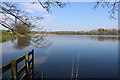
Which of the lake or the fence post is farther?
the lake

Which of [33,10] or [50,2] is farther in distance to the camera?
[33,10]

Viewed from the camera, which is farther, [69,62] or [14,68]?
[69,62]

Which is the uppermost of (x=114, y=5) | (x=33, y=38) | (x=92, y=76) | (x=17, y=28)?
(x=114, y=5)

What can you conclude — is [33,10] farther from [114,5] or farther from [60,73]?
[60,73]

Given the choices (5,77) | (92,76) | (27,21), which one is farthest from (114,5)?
(5,77)

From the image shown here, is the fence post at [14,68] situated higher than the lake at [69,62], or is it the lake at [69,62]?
the fence post at [14,68]

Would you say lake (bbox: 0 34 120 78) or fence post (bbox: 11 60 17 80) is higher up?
fence post (bbox: 11 60 17 80)

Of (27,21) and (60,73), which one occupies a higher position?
(27,21)

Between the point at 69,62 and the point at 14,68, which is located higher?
the point at 14,68

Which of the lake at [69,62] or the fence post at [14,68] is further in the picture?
the lake at [69,62]

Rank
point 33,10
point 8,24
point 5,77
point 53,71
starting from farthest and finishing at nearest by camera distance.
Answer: point 53,71
point 5,77
point 33,10
point 8,24

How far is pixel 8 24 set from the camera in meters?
2.98

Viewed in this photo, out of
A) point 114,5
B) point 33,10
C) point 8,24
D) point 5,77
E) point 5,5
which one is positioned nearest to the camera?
point 114,5

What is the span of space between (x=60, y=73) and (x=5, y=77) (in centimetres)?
268
